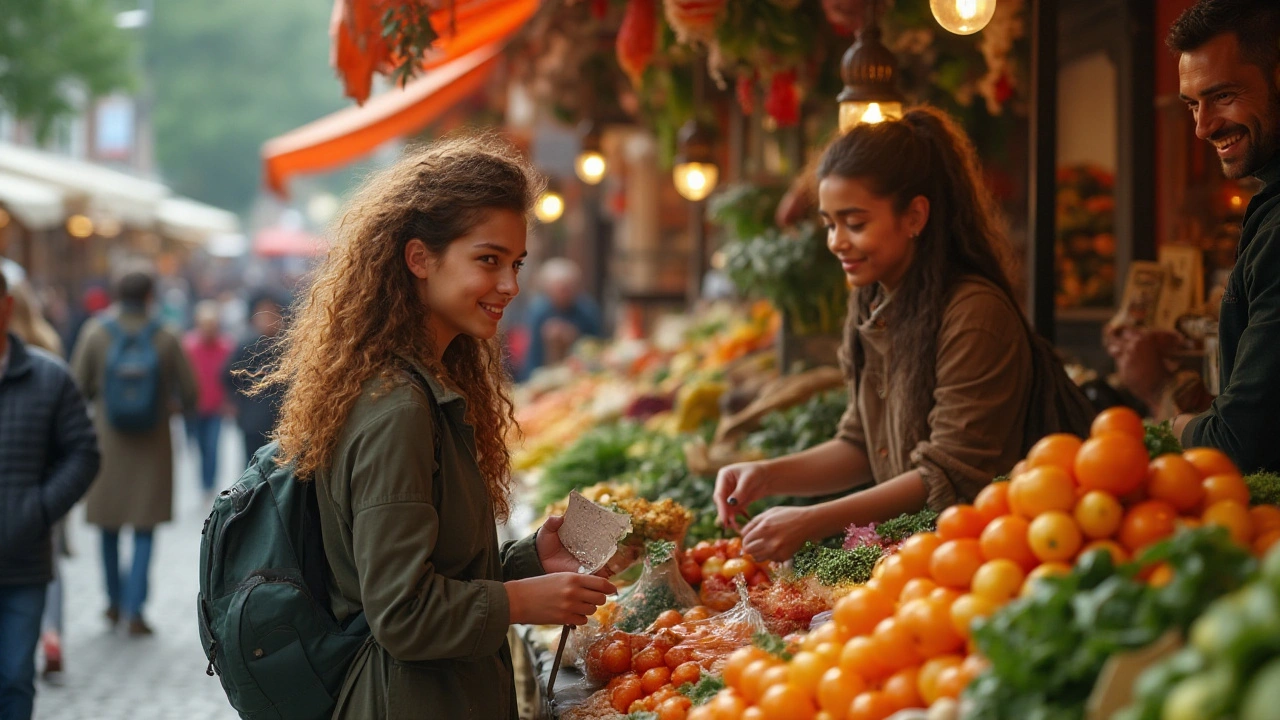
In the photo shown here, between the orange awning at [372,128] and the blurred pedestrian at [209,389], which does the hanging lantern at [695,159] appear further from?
the blurred pedestrian at [209,389]

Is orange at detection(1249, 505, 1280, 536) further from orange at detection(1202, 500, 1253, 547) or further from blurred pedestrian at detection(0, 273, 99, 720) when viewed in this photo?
blurred pedestrian at detection(0, 273, 99, 720)

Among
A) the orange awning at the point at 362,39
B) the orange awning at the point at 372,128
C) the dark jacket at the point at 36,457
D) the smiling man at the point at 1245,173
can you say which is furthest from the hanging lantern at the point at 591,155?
the smiling man at the point at 1245,173

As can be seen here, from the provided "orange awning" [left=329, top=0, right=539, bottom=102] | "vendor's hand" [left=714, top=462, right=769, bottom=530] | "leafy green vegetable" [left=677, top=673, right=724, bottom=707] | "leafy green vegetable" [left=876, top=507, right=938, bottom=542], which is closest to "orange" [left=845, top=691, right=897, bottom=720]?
"leafy green vegetable" [left=677, top=673, right=724, bottom=707]

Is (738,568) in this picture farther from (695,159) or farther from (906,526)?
(695,159)

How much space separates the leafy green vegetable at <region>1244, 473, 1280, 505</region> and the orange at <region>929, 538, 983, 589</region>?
64 cm

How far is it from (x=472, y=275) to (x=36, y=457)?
2779 millimetres

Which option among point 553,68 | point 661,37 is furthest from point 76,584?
point 661,37

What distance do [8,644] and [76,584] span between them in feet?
17.3

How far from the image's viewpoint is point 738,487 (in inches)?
126

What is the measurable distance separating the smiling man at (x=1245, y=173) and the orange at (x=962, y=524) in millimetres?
742

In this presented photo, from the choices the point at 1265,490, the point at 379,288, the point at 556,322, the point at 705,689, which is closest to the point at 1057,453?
the point at 1265,490

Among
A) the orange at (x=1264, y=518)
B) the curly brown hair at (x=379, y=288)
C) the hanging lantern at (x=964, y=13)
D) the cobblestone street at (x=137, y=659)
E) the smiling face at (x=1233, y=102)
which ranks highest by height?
the hanging lantern at (x=964, y=13)

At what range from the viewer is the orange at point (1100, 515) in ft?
5.95

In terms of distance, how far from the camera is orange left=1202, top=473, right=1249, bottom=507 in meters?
1.85
